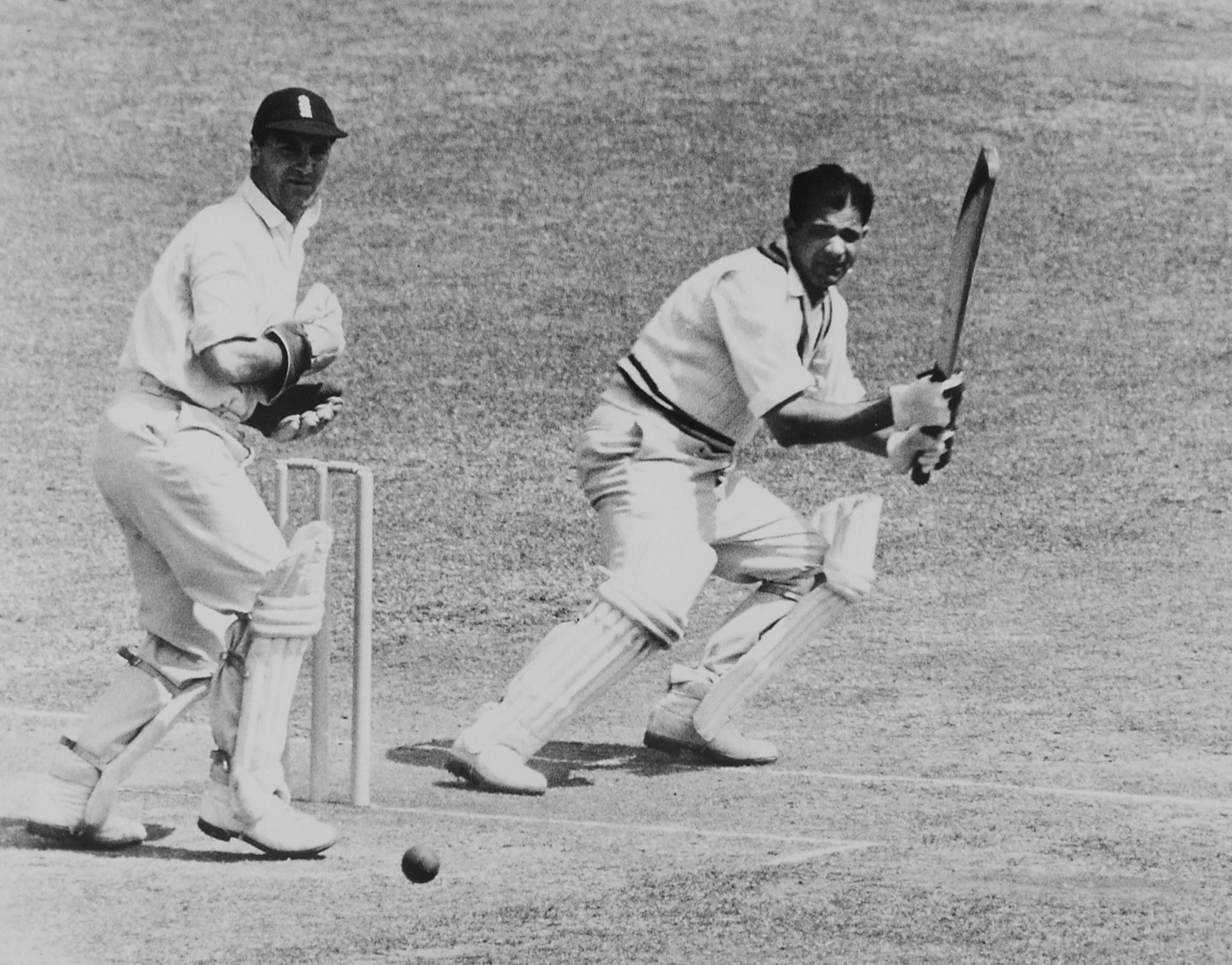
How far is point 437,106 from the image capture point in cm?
1520

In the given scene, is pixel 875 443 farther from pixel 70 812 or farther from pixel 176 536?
pixel 70 812

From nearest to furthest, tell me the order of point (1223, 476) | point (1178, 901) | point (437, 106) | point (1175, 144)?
1. point (1178, 901)
2. point (1223, 476)
3. point (1175, 144)
4. point (437, 106)

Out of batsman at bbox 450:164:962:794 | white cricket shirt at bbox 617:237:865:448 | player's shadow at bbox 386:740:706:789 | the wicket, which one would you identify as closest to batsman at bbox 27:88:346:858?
the wicket

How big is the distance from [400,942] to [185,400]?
137 cm

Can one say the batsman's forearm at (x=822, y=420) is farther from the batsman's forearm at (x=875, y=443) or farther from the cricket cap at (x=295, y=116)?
the cricket cap at (x=295, y=116)

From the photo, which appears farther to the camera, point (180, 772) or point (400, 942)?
point (180, 772)

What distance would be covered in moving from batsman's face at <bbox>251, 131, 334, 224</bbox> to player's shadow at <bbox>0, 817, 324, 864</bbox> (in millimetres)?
1441

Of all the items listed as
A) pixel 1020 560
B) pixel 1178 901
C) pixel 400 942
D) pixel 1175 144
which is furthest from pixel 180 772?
pixel 1175 144

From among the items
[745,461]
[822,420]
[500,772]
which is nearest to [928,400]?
[822,420]

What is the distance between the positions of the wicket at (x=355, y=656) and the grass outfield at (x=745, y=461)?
113 mm

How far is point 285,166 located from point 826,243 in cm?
165

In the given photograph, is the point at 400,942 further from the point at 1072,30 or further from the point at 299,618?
the point at 1072,30

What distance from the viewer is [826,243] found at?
19.0 feet

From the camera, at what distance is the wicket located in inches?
208
